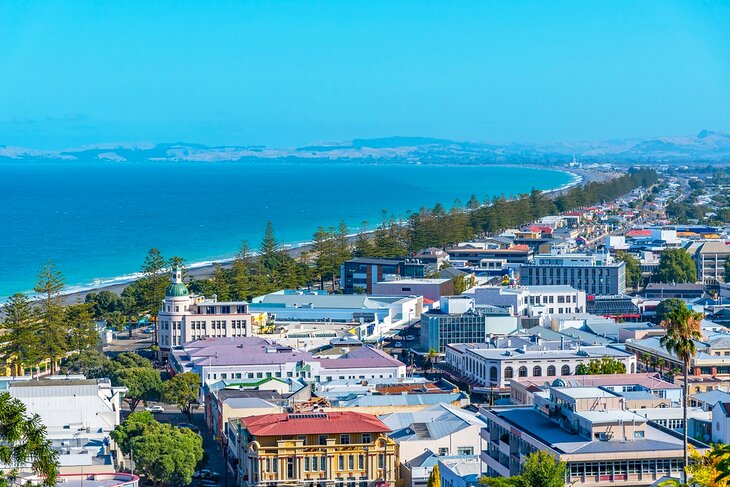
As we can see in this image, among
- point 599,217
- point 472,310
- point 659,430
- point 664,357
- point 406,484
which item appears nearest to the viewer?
point 659,430

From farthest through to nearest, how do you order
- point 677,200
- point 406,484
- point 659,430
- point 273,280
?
1. point 677,200
2. point 273,280
3. point 406,484
4. point 659,430

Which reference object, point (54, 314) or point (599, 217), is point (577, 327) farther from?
point (599, 217)

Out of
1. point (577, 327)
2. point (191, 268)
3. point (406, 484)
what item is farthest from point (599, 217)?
point (406, 484)

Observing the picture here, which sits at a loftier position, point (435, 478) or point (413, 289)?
point (435, 478)

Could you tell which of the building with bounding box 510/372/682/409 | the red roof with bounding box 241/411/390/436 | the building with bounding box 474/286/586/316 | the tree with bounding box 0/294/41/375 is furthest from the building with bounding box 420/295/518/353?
the red roof with bounding box 241/411/390/436

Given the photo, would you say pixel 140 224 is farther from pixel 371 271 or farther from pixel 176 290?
pixel 176 290

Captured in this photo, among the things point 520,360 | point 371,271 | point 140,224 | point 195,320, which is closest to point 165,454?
point 520,360

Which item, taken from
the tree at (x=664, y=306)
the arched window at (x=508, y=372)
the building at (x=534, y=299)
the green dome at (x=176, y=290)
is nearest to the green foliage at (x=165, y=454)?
the arched window at (x=508, y=372)

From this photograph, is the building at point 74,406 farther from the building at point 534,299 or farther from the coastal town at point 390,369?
the building at point 534,299
